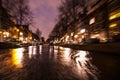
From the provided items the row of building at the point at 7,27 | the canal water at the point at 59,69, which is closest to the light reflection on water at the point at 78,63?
the canal water at the point at 59,69

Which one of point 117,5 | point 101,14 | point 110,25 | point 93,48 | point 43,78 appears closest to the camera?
point 43,78

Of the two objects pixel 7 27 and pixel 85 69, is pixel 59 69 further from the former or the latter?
pixel 7 27

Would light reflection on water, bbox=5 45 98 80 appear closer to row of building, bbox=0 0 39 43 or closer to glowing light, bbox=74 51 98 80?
glowing light, bbox=74 51 98 80

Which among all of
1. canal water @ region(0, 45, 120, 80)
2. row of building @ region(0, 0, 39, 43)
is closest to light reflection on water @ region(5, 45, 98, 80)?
canal water @ region(0, 45, 120, 80)

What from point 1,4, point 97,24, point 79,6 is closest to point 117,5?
point 97,24

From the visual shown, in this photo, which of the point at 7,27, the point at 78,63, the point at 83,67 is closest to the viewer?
the point at 83,67

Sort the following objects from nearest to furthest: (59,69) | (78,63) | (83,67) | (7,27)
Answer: (59,69) → (83,67) → (78,63) → (7,27)

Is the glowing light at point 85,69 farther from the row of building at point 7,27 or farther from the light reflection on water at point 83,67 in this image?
the row of building at point 7,27

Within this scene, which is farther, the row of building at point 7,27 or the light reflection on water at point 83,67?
the row of building at point 7,27

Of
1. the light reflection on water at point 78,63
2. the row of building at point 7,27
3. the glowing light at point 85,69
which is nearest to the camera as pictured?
the glowing light at point 85,69

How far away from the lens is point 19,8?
46.0 metres

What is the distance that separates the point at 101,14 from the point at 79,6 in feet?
30.1

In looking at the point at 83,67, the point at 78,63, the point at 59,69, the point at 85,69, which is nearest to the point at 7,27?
the point at 78,63

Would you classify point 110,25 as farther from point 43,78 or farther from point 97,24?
point 43,78
